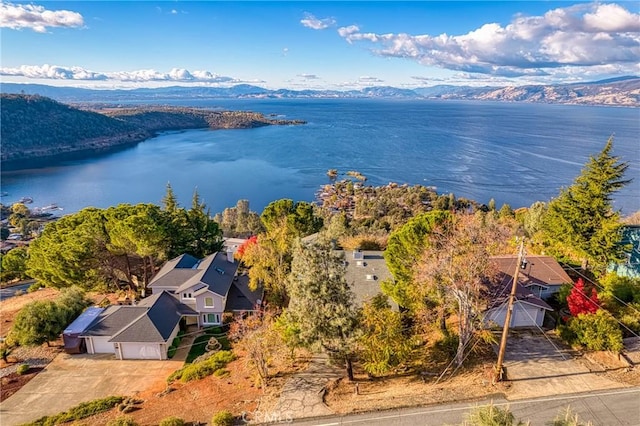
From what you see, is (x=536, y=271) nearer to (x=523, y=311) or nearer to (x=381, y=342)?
(x=523, y=311)

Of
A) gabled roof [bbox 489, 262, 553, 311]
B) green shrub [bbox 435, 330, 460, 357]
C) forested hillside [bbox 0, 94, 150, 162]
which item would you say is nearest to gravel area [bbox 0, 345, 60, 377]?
green shrub [bbox 435, 330, 460, 357]

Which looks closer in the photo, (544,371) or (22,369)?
(544,371)

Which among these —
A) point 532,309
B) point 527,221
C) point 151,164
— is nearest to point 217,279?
point 532,309

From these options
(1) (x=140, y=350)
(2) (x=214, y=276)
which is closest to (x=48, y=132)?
(2) (x=214, y=276)

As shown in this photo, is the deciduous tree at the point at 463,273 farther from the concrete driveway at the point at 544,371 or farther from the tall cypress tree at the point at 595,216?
the tall cypress tree at the point at 595,216

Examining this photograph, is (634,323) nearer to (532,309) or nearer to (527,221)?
Answer: (532,309)

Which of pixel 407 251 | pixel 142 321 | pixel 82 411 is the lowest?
pixel 82 411
